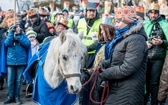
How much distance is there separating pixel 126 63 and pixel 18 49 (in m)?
4.19

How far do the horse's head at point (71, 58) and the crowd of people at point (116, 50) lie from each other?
290 millimetres

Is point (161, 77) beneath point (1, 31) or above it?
beneath

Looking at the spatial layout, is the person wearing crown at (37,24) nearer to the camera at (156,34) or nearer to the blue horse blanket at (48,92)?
the camera at (156,34)

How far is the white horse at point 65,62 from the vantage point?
407cm

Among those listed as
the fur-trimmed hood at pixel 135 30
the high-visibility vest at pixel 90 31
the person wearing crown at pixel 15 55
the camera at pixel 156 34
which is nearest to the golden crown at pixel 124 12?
the fur-trimmed hood at pixel 135 30

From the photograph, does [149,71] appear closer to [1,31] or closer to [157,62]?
[157,62]

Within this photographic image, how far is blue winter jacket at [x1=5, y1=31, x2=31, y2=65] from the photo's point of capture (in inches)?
294

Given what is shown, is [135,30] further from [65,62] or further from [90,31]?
[90,31]

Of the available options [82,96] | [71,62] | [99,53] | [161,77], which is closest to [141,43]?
[71,62]

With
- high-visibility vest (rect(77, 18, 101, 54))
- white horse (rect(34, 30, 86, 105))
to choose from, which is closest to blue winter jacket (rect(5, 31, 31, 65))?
high-visibility vest (rect(77, 18, 101, 54))

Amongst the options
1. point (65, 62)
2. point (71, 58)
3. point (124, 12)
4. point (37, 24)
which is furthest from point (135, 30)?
point (37, 24)

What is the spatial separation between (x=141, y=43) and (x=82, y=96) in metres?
1.98

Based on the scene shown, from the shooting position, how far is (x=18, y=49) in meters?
7.56

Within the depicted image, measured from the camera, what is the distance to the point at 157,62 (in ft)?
21.2
